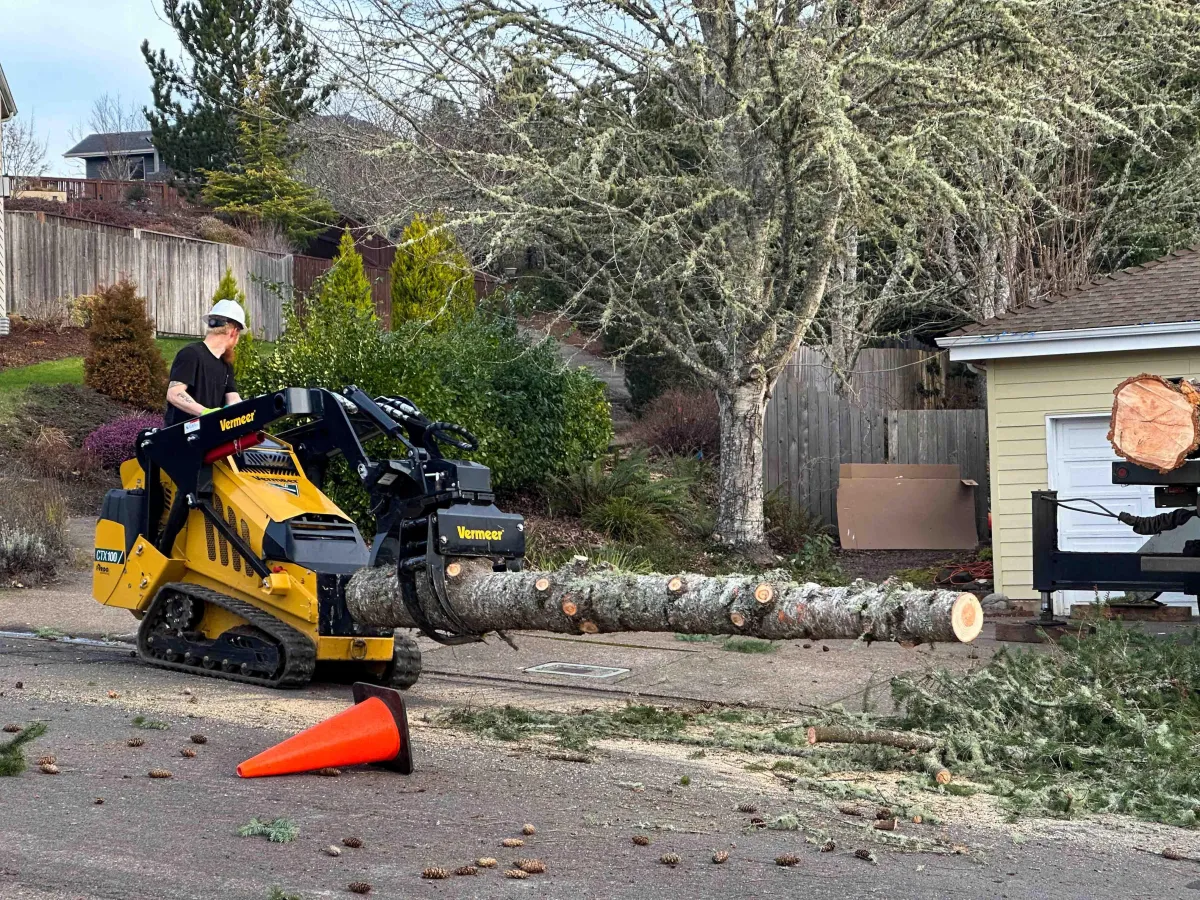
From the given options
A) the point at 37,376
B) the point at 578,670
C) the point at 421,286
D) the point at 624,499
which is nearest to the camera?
the point at 578,670

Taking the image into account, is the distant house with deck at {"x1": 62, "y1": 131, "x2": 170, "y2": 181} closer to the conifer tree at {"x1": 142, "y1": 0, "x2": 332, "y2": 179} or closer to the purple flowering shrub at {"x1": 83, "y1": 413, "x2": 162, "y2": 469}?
the conifer tree at {"x1": 142, "y1": 0, "x2": 332, "y2": 179}

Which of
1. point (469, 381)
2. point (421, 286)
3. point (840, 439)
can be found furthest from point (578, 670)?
point (421, 286)

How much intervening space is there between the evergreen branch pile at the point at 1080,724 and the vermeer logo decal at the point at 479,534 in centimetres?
225

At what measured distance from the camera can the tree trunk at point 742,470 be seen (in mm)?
16172

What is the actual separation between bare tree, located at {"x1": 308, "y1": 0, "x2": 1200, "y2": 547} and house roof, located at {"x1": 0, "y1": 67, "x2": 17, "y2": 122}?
15065mm

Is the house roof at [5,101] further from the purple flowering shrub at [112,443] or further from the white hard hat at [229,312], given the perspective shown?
the white hard hat at [229,312]

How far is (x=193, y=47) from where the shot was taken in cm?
3884

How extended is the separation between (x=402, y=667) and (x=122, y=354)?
14326mm

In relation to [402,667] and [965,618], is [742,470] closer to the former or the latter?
[402,667]

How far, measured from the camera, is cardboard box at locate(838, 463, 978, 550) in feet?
60.5

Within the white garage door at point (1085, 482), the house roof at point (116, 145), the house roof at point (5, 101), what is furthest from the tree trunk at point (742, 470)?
the house roof at point (116, 145)

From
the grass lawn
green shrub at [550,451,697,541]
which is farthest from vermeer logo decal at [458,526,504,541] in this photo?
the grass lawn

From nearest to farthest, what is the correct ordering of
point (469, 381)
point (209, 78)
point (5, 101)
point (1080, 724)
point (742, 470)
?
point (1080, 724) < point (469, 381) < point (742, 470) < point (5, 101) < point (209, 78)

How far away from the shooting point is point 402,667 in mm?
8461
